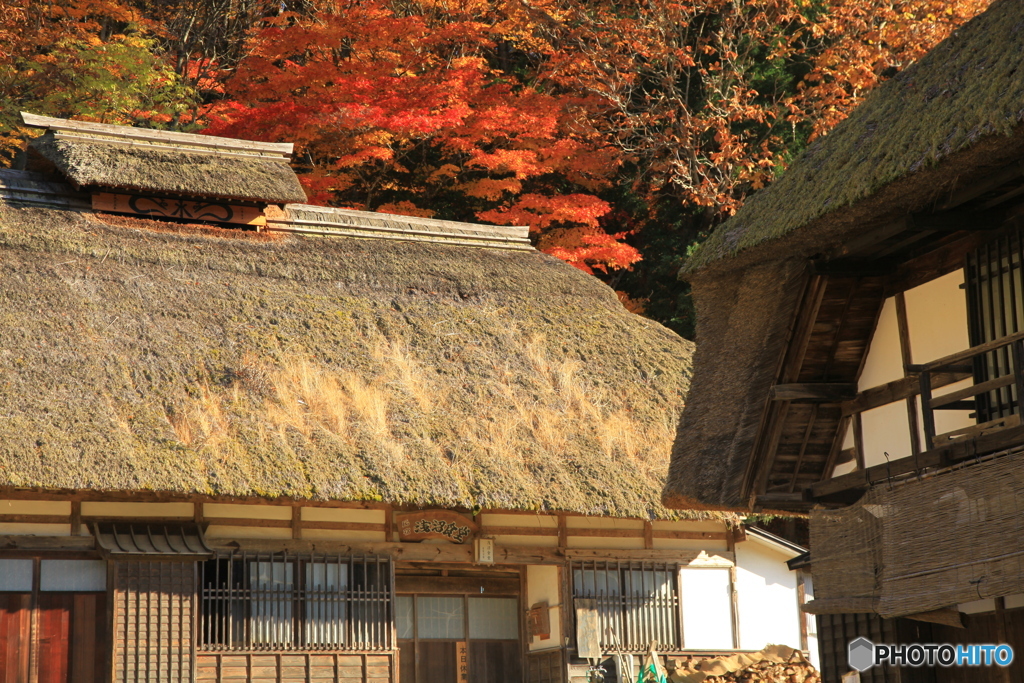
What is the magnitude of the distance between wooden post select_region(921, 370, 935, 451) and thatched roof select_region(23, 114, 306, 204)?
9.22 meters

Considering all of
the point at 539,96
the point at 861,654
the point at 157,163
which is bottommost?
the point at 861,654

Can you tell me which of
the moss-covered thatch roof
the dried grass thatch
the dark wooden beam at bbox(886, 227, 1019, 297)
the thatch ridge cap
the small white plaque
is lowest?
the small white plaque

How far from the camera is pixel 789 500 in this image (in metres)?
7.89

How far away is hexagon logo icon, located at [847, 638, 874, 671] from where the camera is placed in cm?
791

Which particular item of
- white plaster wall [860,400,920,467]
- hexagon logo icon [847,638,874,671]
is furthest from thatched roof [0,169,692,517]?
white plaster wall [860,400,920,467]

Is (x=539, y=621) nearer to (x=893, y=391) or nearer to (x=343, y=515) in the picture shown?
(x=343, y=515)

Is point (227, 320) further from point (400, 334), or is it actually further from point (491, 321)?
point (491, 321)

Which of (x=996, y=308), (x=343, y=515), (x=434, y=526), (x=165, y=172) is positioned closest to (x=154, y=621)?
(x=343, y=515)

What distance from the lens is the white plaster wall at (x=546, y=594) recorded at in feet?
39.3

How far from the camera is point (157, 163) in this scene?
13.7 metres

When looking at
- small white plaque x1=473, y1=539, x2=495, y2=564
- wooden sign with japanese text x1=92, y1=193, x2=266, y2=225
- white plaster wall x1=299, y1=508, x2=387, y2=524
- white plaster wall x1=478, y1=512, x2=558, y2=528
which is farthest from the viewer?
wooden sign with japanese text x1=92, y1=193, x2=266, y2=225

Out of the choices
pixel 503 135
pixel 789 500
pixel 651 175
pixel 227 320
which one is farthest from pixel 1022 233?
pixel 651 175

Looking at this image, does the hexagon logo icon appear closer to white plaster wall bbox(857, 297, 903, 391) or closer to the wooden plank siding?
white plaster wall bbox(857, 297, 903, 391)

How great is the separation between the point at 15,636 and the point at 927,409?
25.4 feet
